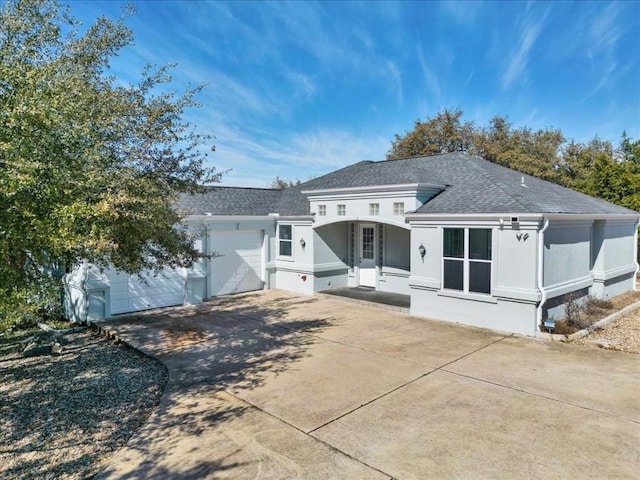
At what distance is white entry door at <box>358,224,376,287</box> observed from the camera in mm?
15258

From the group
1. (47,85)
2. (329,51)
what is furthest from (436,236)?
(329,51)

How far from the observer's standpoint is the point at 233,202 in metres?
16.4

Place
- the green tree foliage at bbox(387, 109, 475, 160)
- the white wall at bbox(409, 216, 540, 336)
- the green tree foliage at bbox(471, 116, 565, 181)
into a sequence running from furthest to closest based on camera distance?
the green tree foliage at bbox(387, 109, 475, 160)
the green tree foliage at bbox(471, 116, 565, 181)
the white wall at bbox(409, 216, 540, 336)

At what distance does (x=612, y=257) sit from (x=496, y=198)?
645 centimetres

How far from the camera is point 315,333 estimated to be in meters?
9.95

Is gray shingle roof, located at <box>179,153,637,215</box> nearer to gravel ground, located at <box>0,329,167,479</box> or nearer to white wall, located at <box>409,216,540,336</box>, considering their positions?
white wall, located at <box>409,216,540,336</box>

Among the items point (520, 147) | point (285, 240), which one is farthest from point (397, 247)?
point (520, 147)

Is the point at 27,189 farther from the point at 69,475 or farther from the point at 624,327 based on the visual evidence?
the point at 624,327

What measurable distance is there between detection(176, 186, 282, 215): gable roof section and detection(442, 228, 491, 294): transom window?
816 centimetres

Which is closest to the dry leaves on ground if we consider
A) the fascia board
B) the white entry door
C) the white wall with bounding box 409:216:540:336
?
the white wall with bounding box 409:216:540:336

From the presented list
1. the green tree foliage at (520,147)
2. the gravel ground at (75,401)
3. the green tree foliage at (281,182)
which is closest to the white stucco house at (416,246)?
the gravel ground at (75,401)

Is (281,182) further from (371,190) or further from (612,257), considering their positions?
(612,257)

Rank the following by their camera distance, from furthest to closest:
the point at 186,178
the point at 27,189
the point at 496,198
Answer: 1. the point at 496,198
2. the point at 186,178
3. the point at 27,189

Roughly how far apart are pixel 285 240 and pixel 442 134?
71.8 feet
